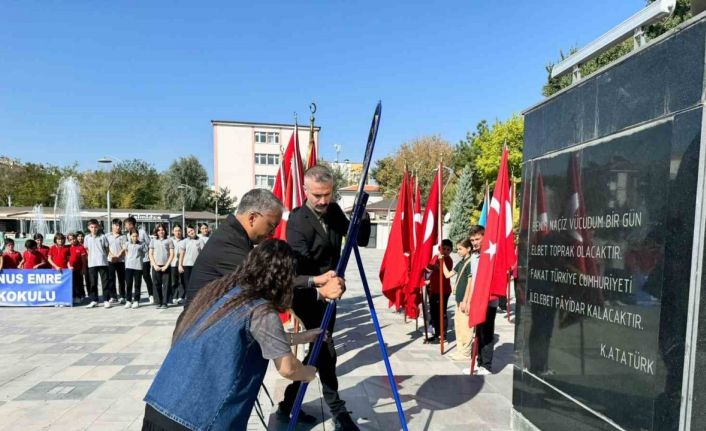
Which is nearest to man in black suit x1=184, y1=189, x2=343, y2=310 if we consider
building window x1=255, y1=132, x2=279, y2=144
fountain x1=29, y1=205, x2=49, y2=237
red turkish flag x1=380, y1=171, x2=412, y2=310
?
red turkish flag x1=380, y1=171, x2=412, y2=310

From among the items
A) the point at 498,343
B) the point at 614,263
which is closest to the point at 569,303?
the point at 614,263

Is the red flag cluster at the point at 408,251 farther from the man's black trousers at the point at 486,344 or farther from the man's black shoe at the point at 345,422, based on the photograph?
the man's black shoe at the point at 345,422

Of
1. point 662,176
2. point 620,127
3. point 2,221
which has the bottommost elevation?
point 2,221

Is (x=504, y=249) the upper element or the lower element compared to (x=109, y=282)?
upper

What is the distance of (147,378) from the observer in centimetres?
545

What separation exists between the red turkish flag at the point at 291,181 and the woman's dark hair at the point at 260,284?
5116 mm

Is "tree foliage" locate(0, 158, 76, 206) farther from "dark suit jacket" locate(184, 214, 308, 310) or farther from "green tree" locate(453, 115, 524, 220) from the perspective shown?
"dark suit jacket" locate(184, 214, 308, 310)

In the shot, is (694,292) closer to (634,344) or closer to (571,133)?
(634,344)

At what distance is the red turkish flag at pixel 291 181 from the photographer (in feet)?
25.1

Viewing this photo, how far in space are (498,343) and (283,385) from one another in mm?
4206

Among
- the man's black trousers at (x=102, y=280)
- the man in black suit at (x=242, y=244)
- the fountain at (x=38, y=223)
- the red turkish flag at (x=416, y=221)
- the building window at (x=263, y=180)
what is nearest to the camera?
the man in black suit at (x=242, y=244)

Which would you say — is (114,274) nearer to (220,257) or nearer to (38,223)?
(220,257)

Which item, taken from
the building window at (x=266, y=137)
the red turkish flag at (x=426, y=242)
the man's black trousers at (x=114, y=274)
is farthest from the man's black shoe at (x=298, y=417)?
the building window at (x=266, y=137)

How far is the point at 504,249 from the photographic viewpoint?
514cm
